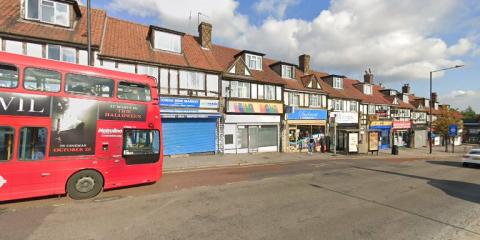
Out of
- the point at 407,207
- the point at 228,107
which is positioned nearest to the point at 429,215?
the point at 407,207

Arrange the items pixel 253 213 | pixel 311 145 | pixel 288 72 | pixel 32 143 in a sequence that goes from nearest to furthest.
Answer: pixel 253 213
pixel 32 143
pixel 311 145
pixel 288 72

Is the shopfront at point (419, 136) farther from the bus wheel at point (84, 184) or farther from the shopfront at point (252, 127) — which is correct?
the bus wheel at point (84, 184)

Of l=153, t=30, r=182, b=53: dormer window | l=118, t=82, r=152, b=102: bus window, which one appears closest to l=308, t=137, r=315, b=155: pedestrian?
l=153, t=30, r=182, b=53: dormer window

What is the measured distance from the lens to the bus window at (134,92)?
8.76 meters

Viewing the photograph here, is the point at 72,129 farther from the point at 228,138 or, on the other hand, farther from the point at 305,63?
the point at 305,63

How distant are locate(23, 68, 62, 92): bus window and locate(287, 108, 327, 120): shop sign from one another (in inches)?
782

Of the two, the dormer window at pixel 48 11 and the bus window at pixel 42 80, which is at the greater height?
the dormer window at pixel 48 11

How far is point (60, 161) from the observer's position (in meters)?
7.60

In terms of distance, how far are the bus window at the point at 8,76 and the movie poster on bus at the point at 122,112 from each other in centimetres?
222

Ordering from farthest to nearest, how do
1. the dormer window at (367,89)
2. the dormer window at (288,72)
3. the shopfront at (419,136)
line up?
the shopfront at (419,136), the dormer window at (367,89), the dormer window at (288,72)

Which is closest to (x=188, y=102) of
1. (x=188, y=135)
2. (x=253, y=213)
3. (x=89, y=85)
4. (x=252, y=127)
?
(x=188, y=135)

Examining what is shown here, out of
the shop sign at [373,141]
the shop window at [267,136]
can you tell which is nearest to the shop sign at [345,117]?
the shop sign at [373,141]

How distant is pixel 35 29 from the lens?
1416cm

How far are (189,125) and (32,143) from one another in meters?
11.8
